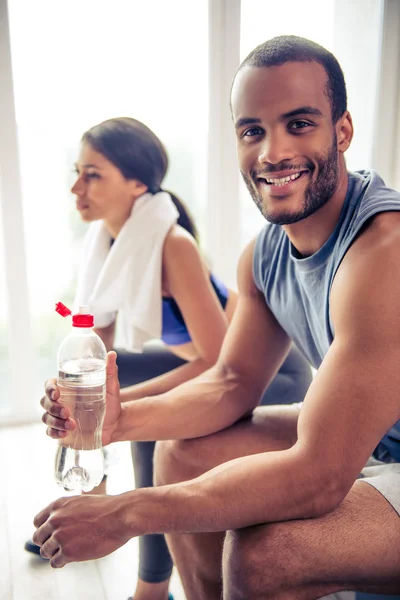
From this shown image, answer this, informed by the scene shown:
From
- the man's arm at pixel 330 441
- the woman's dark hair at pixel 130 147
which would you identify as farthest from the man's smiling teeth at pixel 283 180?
the woman's dark hair at pixel 130 147

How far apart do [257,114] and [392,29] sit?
197cm

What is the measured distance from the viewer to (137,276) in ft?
5.51

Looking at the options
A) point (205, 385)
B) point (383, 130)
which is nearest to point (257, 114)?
point (205, 385)

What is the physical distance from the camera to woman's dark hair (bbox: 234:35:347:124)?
3.37 ft

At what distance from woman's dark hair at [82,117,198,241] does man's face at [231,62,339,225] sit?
2.16 ft

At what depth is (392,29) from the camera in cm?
265

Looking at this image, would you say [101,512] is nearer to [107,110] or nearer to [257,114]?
[257,114]

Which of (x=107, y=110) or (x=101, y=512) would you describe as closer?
(x=101, y=512)

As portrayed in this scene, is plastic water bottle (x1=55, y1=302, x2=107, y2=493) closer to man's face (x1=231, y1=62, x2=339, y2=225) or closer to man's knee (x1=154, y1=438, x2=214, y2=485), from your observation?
man's knee (x1=154, y1=438, x2=214, y2=485)

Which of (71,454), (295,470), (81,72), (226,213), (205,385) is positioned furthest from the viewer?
(226,213)

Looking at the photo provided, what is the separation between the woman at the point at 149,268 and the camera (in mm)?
1535

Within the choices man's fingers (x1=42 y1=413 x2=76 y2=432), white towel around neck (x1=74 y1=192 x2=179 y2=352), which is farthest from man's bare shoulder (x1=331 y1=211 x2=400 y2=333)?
white towel around neck (x1=74 y1=192 x2=179 y2=352)

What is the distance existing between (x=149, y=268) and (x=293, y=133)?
694 mm

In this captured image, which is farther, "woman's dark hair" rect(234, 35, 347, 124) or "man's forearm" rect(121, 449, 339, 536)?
"woman's dark hair" rect(234, 35, 347, 124)
